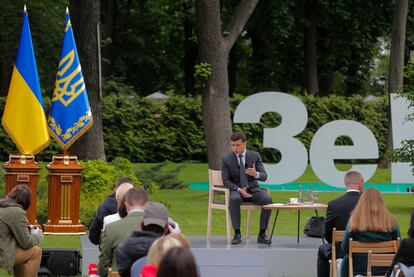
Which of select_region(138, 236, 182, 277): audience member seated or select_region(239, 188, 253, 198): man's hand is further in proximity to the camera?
select_region(239, 188, 253, 198): man's hand

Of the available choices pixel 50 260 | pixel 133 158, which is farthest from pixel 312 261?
pixel 133 158

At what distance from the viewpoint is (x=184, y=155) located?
3506 centimetres

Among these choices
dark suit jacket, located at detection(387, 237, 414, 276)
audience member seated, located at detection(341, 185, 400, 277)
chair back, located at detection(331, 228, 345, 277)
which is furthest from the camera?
chair back, located at detection(331, 228, 345, 277)

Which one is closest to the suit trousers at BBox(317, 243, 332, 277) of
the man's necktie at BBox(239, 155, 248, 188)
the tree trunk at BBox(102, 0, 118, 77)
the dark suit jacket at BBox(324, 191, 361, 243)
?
the dark suit jacket at BBox(324, 191, 361, 243)

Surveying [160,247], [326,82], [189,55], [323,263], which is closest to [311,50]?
[326,82]

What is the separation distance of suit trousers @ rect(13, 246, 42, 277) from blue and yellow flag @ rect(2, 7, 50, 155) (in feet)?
17.8

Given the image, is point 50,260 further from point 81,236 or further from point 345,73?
point 345,73

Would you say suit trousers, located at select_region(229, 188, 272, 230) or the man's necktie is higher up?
the man's necktie

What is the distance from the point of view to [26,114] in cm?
1678

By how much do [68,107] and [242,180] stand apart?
149 inches

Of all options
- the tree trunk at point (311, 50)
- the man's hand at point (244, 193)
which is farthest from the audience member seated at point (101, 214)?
the tree trunk at point (311, 50)

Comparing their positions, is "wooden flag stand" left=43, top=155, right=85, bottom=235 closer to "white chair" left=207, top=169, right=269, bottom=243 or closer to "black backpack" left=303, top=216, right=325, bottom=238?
"white chair" left=207, top=169, right=269, bottom=243

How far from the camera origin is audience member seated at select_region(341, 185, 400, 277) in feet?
32.6

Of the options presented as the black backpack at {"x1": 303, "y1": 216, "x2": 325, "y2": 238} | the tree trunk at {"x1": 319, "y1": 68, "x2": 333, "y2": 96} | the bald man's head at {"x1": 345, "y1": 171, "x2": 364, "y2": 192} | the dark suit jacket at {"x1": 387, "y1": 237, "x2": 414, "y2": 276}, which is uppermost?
the tree trunk at {"x1": 319, "y1": 68, "x2": 333, "y2": 96}
